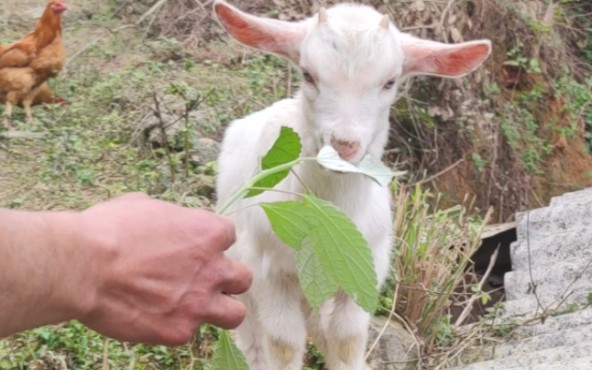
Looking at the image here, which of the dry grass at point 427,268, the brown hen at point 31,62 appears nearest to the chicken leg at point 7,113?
the brown hen at point 31,62

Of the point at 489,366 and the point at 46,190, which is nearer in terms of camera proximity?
the point at 489,366

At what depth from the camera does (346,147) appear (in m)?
3.63

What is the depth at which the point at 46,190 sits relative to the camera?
21.6 feet

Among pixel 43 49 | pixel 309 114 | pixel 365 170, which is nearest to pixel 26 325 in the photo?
pixel 365 170

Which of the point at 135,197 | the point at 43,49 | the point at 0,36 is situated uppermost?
the point at 135,197

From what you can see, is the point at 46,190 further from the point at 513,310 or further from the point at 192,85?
the point at 513,310

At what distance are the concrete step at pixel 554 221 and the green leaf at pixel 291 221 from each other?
483cm

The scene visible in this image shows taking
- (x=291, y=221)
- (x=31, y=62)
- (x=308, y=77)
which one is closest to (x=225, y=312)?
(x=291, y=221)

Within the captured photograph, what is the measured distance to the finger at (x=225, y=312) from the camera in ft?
6.83

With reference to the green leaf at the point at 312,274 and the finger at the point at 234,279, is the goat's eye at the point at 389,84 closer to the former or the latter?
the green leaf at the point at 312,274

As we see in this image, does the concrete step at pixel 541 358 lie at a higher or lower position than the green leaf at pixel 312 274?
lower

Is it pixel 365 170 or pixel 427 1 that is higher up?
pixel 365 170

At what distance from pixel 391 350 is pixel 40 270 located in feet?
12.8

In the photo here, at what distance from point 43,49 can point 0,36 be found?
1.57 m
